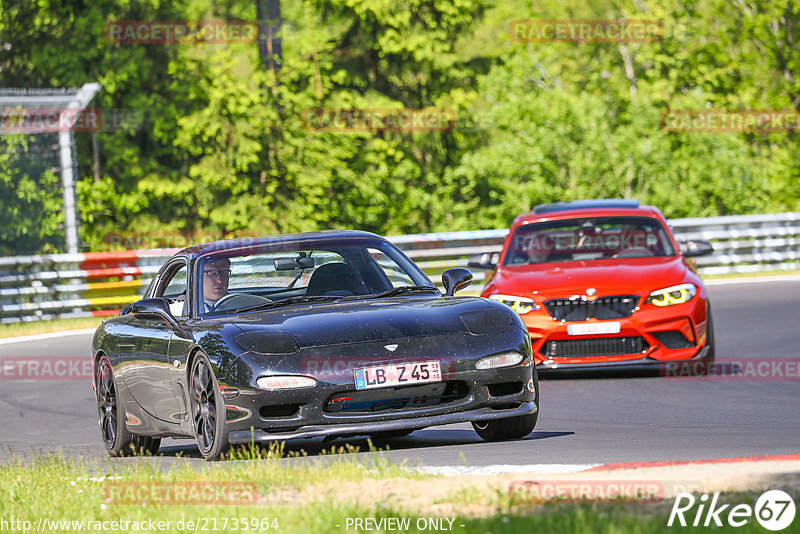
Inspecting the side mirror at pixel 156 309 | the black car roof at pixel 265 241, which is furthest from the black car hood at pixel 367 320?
the black car roof at pixel 265 241

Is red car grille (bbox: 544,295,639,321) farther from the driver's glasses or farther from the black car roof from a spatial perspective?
the driver's glasses

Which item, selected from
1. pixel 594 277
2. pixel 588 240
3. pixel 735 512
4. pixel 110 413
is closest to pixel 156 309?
pixel 110 413

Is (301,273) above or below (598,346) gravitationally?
above

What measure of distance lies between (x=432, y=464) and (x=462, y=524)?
2056 millimetres

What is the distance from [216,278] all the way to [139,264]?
50.0ft

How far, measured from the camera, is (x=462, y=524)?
217 inches

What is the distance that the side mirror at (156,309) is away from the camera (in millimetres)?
9117

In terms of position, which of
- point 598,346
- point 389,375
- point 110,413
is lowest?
point 598,346

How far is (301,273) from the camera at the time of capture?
9.45 m

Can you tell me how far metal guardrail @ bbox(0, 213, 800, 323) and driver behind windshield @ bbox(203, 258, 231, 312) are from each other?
13723 mm

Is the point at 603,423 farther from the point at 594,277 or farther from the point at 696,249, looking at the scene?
the point at 696,249

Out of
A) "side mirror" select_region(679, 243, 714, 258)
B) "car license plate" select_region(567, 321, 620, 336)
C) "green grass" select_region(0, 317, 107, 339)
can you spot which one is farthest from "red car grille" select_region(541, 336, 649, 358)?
"green grass" select_region(0, 317, 107, 339)

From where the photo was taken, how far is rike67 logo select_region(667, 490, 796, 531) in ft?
17.4

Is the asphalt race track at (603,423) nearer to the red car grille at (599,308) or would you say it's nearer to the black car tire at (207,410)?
the black car tire at (207,410)
